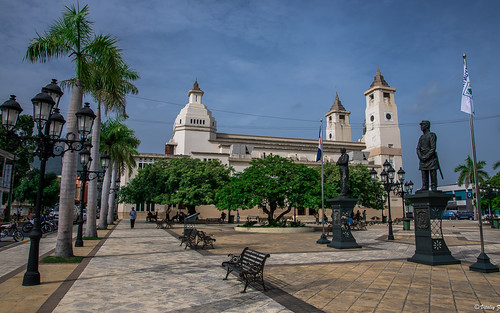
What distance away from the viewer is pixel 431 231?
10266 mm

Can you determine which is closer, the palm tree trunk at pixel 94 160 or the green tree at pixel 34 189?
the palm tree trunk at pixel 94 160

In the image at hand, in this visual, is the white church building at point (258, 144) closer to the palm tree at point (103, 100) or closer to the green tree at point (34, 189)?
the green tree at point (34, 189)

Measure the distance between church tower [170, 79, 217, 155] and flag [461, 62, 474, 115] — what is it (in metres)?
51.2

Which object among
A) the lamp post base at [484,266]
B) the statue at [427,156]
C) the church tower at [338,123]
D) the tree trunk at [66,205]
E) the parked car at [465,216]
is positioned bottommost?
the parked car at [465,216]

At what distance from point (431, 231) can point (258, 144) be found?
186 feet

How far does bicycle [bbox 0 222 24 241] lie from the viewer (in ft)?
59.7

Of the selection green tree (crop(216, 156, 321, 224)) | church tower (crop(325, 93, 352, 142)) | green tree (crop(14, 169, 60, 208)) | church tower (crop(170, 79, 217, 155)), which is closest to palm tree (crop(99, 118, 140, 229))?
green tree (crop(216, 156, 321, 224))

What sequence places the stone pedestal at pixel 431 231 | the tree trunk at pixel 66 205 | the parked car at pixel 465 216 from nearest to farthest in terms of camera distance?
the stone pedestal at pixel 431 231 < the tree trunk at pixel 66 205 < the parked car at pixel 465 216

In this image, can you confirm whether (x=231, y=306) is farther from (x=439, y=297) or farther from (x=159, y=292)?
(x=439, y=297)

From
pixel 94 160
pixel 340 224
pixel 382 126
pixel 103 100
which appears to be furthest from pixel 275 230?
pixel 382 126

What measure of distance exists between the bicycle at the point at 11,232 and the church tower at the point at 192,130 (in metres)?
39.9

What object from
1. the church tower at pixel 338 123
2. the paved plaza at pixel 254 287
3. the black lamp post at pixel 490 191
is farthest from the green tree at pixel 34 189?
the church tower at pixel 338 123

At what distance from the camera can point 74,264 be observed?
34.3 ft

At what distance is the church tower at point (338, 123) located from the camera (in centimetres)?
8740
